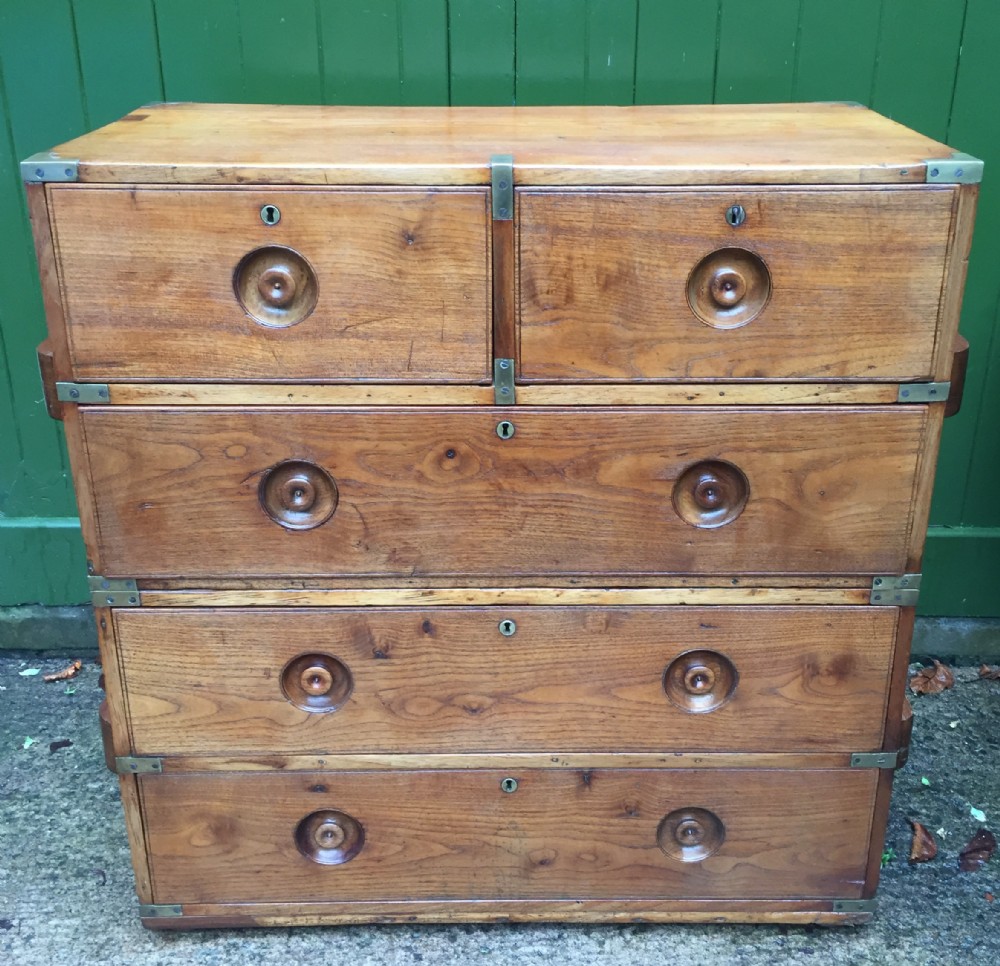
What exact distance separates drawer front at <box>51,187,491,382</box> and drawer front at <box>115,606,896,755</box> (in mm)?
393

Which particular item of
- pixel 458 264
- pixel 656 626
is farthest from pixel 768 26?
pixel 656 626

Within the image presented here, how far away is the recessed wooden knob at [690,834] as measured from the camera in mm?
1728

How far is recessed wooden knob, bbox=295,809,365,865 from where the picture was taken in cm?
172

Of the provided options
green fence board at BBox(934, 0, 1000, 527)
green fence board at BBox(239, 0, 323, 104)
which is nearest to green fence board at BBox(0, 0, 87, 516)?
green fence board at BBox(239, 0, 323, 104)

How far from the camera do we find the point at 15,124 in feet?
7.06

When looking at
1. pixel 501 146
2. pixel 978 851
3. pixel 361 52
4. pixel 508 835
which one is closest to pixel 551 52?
pixel 361 52

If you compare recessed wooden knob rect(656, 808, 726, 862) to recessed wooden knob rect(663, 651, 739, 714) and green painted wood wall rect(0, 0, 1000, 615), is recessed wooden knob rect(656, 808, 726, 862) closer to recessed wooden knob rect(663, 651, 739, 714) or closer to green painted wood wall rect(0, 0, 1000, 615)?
recessed wooden knob rect(663, 651, 739, 714)

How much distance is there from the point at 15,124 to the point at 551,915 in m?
1.87

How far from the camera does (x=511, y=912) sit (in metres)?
1.78

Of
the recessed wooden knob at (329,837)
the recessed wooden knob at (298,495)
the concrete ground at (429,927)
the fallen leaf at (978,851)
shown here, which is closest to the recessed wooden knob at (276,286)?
the recessed wooden knob at (298,495)

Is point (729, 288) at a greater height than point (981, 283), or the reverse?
point (729, 288)

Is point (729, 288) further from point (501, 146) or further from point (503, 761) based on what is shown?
point (503, 761)

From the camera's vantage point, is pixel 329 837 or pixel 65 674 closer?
pixel 329 837

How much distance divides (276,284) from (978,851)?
1650 millimetres
